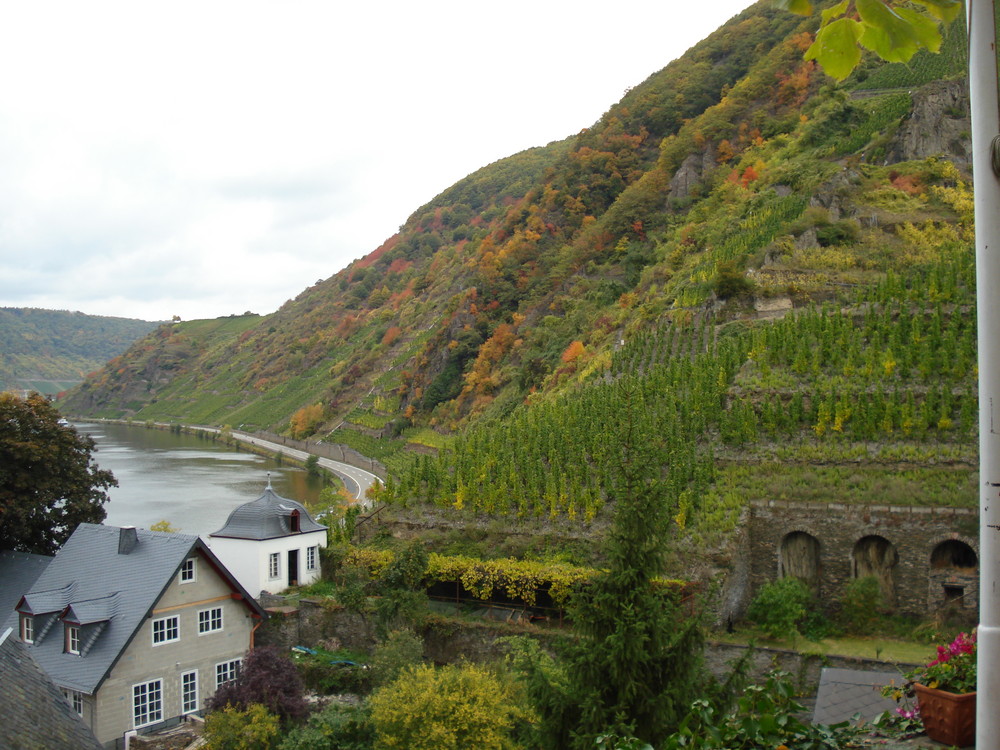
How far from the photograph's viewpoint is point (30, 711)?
1211 cm

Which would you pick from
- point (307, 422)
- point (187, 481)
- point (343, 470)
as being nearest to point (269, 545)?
point (343, 470)

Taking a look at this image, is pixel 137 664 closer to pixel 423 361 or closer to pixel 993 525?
pixel 993 525

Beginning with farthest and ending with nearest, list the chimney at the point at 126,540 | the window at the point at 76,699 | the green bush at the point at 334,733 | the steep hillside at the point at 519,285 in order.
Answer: the steep hillside at the point at 519,285
the chimney at the point at 126,540
the window at the point at 76,699
the green bush at the point at 334,733

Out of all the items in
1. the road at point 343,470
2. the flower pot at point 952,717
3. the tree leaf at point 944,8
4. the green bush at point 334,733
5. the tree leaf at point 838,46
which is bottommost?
the road at point 343,470

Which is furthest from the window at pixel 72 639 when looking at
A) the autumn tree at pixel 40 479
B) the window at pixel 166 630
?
the autumn tree at pixel 40 479

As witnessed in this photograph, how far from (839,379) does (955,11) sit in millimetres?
23008

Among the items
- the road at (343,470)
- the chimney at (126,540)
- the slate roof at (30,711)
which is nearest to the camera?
the slate roof at (30,711)

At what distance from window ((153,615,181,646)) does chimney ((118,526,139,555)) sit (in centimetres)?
256

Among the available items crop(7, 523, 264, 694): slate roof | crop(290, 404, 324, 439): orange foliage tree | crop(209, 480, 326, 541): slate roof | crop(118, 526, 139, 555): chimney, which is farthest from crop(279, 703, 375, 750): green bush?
crop(290, 404, 324, 439): orange foliage tree

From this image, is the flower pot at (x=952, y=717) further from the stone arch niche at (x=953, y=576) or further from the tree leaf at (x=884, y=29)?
the stone arch niche at (x=953, y=576)

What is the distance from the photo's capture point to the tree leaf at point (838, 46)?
288 centimetres

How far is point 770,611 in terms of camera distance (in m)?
18.4

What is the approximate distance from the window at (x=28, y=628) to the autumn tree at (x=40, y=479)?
6.48 meters

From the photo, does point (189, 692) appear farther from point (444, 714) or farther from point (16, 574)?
point (444, 714)
